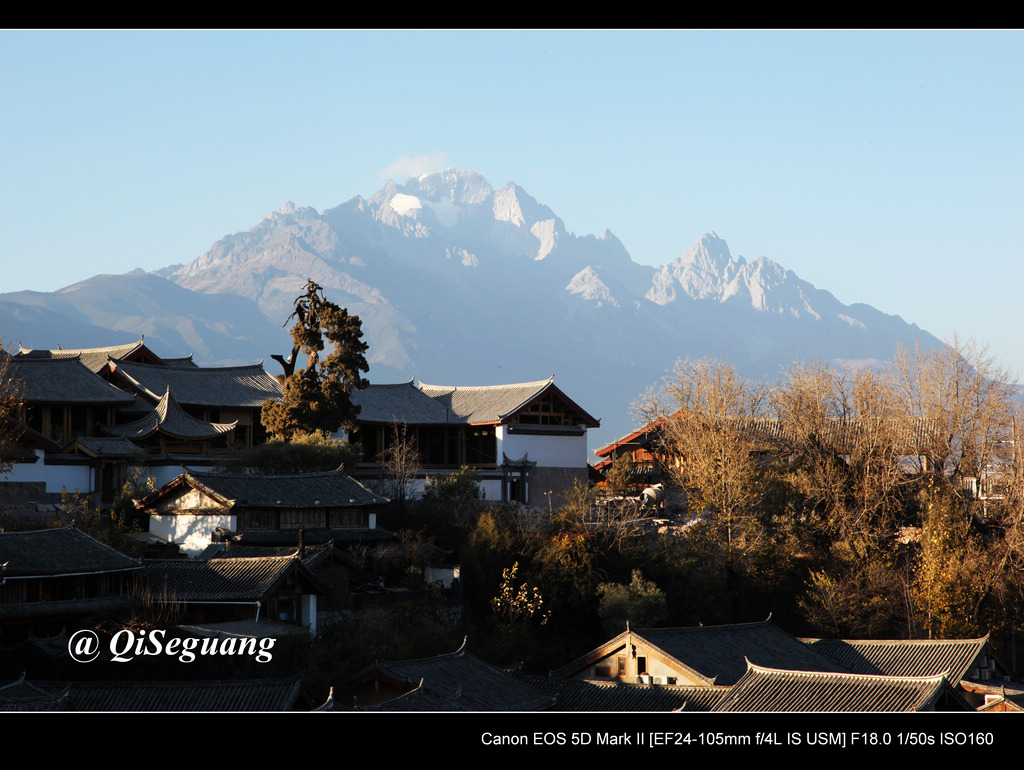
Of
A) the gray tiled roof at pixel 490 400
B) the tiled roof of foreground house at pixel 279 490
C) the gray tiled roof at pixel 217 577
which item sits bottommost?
the gray tiled roof at pixel 217 577

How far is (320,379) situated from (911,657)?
21875mm

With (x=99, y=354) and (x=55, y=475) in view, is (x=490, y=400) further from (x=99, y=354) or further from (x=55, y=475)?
(x=55, y=475)

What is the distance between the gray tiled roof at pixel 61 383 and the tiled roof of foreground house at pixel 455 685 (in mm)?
18048

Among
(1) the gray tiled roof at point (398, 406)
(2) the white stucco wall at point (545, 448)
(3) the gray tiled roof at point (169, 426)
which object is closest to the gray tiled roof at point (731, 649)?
(2) the white stucco wall at point (545, 448)

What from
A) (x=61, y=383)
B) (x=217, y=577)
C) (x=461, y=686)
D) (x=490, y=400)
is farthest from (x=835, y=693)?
(x=61, y=383)

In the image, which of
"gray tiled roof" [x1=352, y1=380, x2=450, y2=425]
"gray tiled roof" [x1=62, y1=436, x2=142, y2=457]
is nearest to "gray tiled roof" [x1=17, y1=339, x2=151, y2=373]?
"gray tiled roof" [x1=62, y1=436, x2=142, y2=457]

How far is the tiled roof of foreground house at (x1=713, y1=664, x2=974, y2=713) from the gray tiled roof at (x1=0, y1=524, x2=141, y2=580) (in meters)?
14.9

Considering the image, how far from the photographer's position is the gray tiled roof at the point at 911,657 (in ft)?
86.1

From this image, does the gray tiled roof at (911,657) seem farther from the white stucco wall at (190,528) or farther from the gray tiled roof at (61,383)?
the gray tiled roof at (61,383)

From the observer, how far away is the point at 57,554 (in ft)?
78.2

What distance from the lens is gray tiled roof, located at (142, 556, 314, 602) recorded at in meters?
24.4

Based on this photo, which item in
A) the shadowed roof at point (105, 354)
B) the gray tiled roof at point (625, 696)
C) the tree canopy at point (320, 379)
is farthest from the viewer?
the shadowed roof at point (105, 354)

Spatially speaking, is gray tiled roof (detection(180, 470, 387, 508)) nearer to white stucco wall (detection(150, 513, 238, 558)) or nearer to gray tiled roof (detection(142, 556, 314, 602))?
white stucco wall (detection(150, 513, 238, 558))

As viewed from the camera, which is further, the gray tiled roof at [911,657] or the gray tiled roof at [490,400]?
the gray tiled roof at [490,400]
